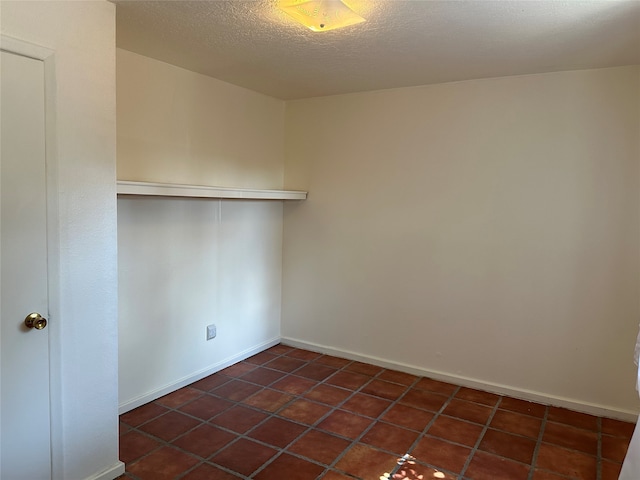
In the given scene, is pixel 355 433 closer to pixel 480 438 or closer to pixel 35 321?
pixel 480 438

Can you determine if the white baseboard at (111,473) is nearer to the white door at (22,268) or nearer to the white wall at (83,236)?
the white wall at (83,236)

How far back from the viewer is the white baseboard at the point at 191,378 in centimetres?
306

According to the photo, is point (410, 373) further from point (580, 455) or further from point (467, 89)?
point (467, 89)

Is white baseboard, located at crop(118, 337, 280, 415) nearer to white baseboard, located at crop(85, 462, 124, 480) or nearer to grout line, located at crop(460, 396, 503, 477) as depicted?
white baseboard, located at crop(85, 462, 124, 480)

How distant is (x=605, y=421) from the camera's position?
3.02 meters

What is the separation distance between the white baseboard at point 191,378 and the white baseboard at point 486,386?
0.35 meters

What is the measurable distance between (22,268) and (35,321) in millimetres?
233

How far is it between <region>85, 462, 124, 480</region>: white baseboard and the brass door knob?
0.83 metres

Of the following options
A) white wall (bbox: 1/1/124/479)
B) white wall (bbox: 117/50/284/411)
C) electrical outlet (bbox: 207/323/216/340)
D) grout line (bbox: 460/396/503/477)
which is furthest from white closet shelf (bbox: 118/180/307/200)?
grout line (bbox: 460/396/503/477)

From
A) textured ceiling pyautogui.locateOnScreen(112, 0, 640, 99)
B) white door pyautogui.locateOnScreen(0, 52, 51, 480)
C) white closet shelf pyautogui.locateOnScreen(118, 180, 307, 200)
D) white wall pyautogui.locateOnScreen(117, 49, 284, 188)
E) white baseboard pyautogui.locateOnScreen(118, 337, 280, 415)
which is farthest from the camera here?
white baseboard pyautogui.locateOnScreen(118, 337, 280, 415)

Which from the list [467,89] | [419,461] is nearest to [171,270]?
[419,461]

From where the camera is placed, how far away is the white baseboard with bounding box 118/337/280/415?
3.06 m

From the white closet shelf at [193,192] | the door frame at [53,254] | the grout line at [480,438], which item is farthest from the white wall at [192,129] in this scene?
the grout line at [480,438]

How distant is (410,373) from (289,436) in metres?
1.40
